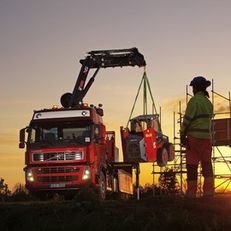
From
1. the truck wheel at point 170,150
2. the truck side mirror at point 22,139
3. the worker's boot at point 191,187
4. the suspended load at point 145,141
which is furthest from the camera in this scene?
the truck wheel at point 170,150

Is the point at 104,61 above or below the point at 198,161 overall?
above

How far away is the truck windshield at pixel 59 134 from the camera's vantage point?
70.9 feet

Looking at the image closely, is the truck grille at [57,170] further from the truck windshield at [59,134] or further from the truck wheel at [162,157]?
the truck wheel at [162,157]

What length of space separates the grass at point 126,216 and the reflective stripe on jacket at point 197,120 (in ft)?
7.41

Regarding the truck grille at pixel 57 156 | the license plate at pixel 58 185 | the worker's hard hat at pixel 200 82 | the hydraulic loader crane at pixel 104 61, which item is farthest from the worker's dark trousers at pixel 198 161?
the hydraulic loader crane at pixel 104 61

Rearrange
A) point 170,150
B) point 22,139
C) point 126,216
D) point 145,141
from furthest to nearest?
point 170,150 < point 145,141 < point 22,139 < point 126,216

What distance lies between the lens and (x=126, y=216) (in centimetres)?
933

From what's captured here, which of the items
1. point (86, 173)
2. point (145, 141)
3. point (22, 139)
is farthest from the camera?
point (145, 141)

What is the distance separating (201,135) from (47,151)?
31.4 ft

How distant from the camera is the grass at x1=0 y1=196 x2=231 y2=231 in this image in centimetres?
867

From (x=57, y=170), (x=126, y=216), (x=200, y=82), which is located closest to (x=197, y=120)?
(x=200, y=82)

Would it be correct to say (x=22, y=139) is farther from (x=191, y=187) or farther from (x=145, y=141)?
(x=191, y=187)

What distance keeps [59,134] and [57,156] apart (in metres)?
0.77

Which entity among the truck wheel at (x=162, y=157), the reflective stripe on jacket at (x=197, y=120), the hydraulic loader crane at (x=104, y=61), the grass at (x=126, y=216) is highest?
the hydraulic loader crane at (x=104, y=61)
